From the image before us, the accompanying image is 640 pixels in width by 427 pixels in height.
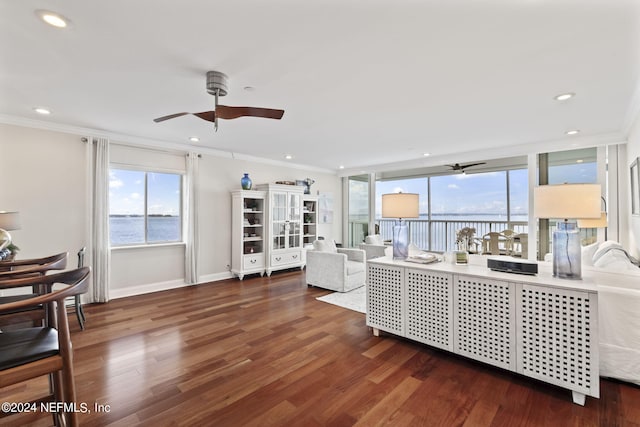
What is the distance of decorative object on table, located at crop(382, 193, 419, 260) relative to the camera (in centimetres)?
300

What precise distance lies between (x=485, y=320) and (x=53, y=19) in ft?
11.9

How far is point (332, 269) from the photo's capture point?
4613mm

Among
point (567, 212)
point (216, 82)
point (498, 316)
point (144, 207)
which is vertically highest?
point (216, 82)

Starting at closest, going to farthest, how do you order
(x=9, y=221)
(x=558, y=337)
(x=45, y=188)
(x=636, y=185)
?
1. (x=558, y=337)
2. (x=9, y=221)
3. (x=636, y=185)
4. (x=45, y=188)

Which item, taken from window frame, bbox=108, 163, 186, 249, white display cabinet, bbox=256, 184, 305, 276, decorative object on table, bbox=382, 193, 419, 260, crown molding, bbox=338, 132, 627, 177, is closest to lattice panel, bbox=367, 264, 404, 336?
decorative object on table, bbox=382, 193, 419, 260

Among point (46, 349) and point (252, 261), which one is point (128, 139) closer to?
point (252, 261)

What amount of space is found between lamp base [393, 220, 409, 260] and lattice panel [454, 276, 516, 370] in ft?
2.23

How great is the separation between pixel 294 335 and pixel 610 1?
3.41m

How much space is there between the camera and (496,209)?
7000 millimetres

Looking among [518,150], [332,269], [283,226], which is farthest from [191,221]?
[518,150]

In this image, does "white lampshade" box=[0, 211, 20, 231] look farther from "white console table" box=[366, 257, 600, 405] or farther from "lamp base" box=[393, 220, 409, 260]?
"lamp base" box=[393, 220, 409, 260]

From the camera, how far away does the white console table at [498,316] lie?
74.9 inches

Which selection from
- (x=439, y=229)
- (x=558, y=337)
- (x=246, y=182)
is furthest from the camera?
(x=439, y=229)

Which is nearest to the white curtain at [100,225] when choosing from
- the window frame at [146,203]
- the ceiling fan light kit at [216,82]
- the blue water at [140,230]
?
the window frame at [146,203]
